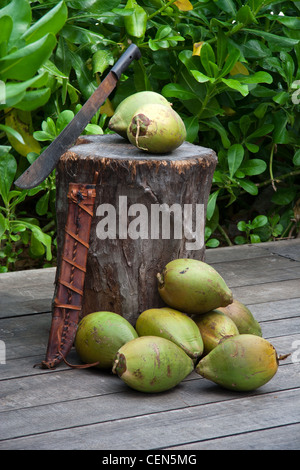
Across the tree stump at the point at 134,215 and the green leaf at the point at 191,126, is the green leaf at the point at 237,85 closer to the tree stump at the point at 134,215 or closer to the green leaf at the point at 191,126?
the green leaf at the point at 191,126

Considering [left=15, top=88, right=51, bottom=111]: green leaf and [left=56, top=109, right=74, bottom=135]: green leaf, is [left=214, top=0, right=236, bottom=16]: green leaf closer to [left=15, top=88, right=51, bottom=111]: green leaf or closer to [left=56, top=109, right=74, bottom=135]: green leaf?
[left=56, top=109, right=74, bottom=135]: green leaf

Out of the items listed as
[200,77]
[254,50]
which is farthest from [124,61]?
[254,50]

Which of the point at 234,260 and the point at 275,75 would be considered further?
the point at 275,75

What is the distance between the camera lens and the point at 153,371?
1.87m

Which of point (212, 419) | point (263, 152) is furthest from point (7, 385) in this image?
point (263, 152)

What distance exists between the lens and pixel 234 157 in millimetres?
3455

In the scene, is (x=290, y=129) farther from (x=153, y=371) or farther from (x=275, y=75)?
(x=153, y=371)

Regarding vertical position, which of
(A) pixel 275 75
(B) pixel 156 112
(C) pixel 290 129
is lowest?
(C) pixel 290 129

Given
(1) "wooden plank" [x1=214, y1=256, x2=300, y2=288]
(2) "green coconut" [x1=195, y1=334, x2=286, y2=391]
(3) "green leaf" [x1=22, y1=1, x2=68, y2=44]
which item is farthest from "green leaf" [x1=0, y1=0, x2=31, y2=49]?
(1) "wooden plank" [x1=214, y1=256, x2=300, y2=288]

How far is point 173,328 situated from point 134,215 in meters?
0.38

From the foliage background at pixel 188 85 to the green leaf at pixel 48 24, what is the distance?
1.39 m

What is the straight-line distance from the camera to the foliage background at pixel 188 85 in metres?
3.06

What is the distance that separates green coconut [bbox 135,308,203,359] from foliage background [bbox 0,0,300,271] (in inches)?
37.9

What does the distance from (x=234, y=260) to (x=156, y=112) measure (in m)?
1.22
